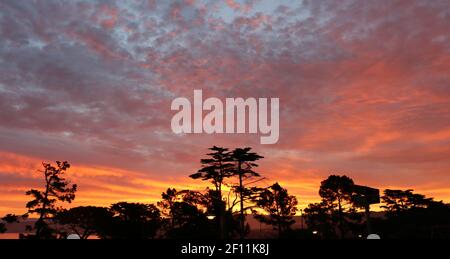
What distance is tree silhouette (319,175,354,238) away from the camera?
192ft

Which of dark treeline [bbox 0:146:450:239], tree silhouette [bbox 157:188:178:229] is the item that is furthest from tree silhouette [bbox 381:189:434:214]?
tree silhouette [bbox 157:188:178:229]

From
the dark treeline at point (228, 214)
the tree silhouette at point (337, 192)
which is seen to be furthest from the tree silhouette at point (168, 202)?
the tree silhouette at point (337, 192)

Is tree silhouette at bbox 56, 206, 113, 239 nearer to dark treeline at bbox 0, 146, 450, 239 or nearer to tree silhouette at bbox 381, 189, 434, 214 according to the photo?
dark treeline at bbox 0, 146, 450, 239

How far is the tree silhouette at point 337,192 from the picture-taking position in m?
58.7

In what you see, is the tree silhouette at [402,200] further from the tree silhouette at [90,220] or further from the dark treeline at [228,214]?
the tree silhouette at [90,220]

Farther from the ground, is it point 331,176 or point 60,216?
point 331,176

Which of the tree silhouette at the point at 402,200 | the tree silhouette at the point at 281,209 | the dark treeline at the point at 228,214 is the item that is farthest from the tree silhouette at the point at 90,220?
the tree silhouette at the point at 402,200

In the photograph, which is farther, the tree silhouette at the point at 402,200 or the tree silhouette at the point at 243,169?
the tree silhouette at the point at 402,200

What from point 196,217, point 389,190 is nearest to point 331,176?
point 389,190
